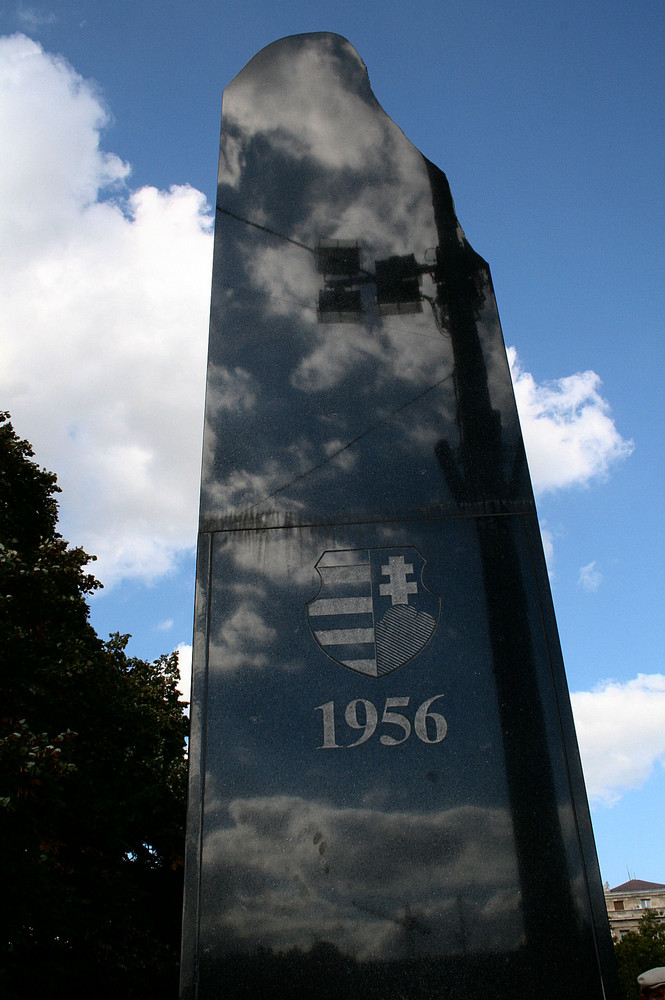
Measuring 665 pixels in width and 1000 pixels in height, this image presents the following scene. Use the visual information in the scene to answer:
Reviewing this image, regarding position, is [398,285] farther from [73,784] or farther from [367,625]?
[73,784]

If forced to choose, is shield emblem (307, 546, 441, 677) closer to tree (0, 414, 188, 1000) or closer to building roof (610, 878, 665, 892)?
tree (0, 414, 188, 1000)

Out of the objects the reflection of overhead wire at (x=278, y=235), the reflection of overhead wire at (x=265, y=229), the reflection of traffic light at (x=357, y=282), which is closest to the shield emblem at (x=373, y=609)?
the reflection of traffic light at (x=357, y=282)

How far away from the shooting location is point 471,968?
9.05 feet

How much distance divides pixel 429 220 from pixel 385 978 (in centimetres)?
365

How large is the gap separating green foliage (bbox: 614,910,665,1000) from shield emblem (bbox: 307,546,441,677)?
31.3 metres

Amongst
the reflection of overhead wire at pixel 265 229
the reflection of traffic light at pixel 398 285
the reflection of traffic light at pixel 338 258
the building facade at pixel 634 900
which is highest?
the reflection of overhead wire at pixel 265 229

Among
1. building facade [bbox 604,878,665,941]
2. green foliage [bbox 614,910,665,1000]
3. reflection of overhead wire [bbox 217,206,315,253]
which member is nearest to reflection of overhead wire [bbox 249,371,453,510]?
reflection of overhead wire [bbox 217,206,315,253]

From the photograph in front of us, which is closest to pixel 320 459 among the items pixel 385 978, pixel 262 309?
pixel 262 309

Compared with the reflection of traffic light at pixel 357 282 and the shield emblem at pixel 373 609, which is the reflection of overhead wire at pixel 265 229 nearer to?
the reflection of traffic light at pixel 357 282

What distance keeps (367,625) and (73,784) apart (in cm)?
882

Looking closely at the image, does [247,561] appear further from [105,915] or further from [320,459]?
[105,915]

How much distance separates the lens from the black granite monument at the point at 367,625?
2.82 meters

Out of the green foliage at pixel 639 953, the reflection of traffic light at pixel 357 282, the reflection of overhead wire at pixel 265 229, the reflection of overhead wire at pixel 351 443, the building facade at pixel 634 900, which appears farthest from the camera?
the building facade at pixel 634 900

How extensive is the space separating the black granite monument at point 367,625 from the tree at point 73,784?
6.07 meters
